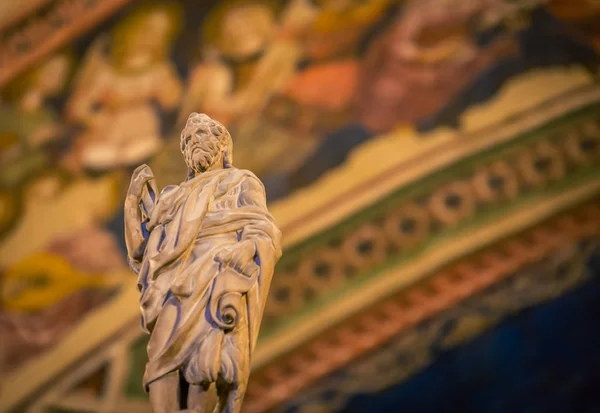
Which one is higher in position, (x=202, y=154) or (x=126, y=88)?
(x=126, y=88)

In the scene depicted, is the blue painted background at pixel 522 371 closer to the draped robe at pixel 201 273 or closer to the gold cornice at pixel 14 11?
the gold cornice at pixel 14 11

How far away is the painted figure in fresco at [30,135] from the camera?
1003 cm

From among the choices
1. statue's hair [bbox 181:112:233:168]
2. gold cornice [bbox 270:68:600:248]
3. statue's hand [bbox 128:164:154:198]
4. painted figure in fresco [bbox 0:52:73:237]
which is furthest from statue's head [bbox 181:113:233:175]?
painted figure in fresco [bbox 0:52:73:237]

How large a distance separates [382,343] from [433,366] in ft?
1.48

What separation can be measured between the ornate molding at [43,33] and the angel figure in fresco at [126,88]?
0.81ft

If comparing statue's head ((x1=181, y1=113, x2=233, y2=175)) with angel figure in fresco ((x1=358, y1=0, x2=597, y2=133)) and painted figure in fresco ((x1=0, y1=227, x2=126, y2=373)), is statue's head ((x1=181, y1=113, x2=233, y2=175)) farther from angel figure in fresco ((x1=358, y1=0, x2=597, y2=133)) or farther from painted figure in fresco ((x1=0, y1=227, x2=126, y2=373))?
angel figure in fresco ((x1=358, y1=0, x2=597, y2=133))

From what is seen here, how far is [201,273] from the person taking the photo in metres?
4.62

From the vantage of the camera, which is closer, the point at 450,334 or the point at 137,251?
the point at 137,251

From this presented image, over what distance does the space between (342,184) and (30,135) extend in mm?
2610

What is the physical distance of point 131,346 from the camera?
32.5 ft

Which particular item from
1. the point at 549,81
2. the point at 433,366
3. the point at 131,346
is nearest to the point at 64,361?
the point at 131,346

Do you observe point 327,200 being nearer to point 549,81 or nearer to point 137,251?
point 549,81

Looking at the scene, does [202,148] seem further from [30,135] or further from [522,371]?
[522,371]

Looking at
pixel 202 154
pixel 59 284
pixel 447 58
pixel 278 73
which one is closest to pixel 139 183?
pixel 202 154
